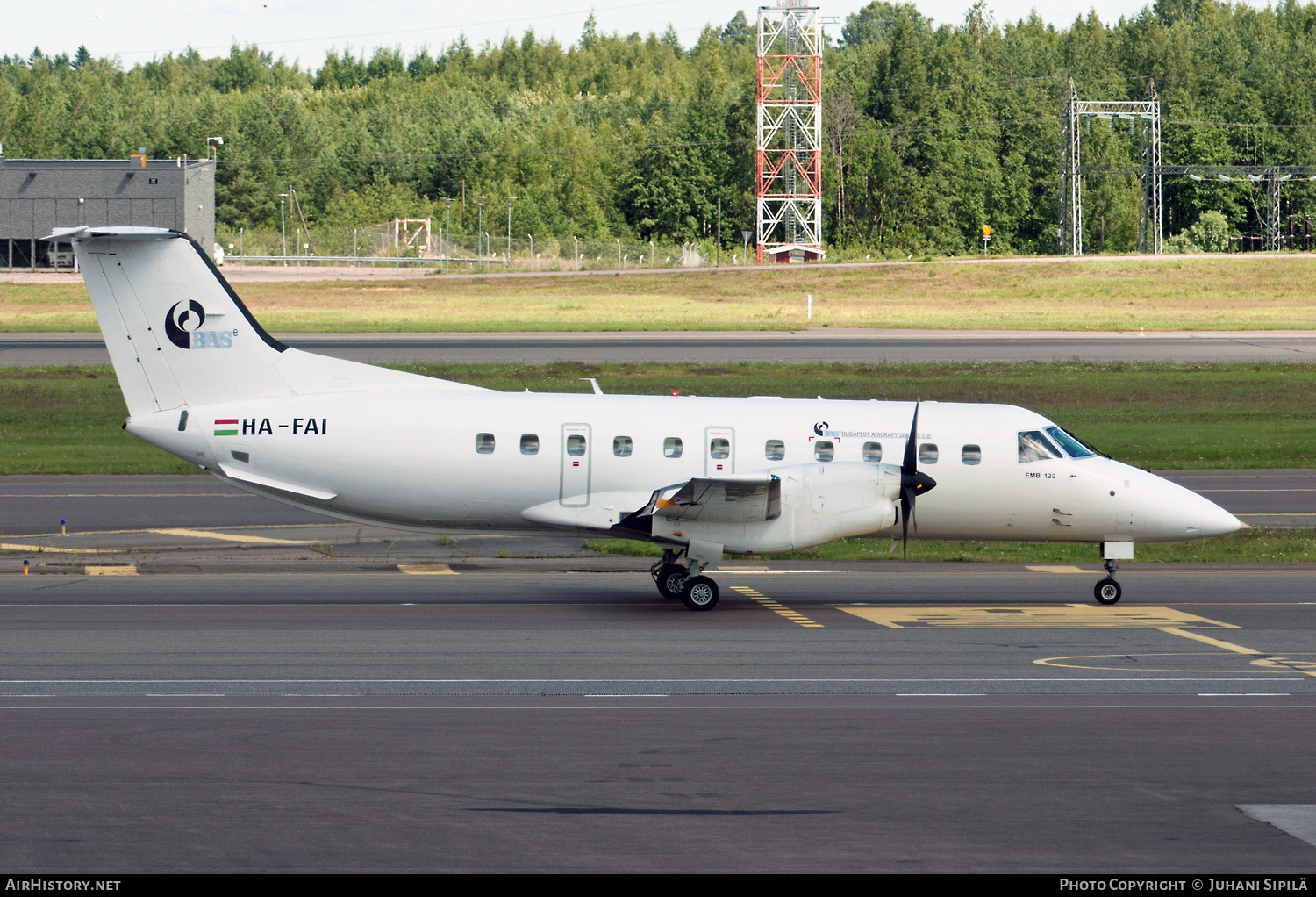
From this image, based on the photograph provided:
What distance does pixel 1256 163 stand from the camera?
131m

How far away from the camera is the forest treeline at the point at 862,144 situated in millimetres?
127812

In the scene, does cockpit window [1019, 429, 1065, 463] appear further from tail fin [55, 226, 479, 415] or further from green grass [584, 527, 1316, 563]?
tail fin [55, 226, 479, 415]

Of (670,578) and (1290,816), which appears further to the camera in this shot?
(670,578)

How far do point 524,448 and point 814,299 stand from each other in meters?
70.4

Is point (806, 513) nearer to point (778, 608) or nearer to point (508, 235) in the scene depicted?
point (778, 608)

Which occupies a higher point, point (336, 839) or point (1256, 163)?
point (1256, 163)

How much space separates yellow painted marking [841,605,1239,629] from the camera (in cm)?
1833

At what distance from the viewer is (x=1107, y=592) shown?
1980 cm

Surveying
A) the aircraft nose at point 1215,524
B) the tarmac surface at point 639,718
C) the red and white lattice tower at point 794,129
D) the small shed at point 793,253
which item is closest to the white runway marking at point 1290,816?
the tarmac surface at point 639,718

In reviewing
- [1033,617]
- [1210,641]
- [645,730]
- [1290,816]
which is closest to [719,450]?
[1033,617]

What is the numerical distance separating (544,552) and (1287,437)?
84.2 feet

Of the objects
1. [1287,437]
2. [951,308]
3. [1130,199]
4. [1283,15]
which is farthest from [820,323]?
[1283,15]

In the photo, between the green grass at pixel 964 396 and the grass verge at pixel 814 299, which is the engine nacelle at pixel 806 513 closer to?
the green grass at pixel 964 396

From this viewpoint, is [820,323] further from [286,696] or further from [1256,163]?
[1256,163]
